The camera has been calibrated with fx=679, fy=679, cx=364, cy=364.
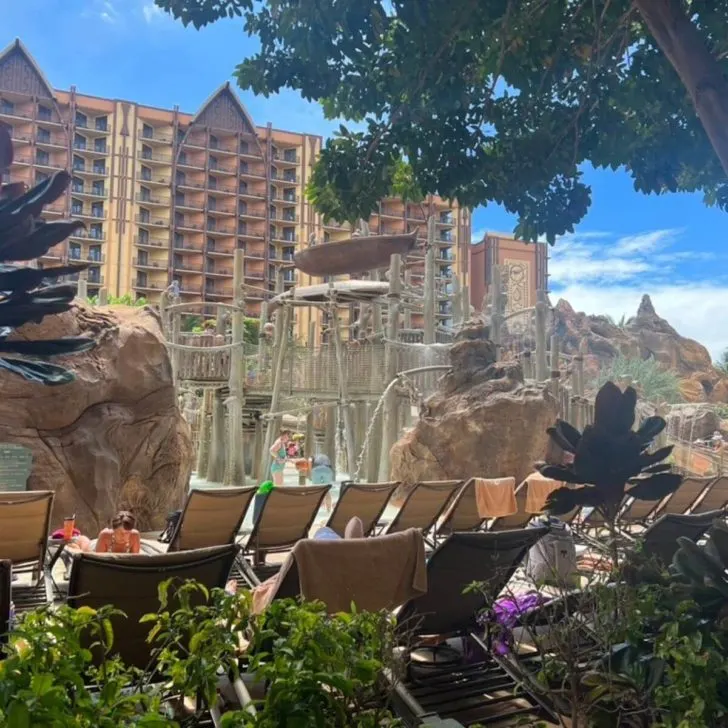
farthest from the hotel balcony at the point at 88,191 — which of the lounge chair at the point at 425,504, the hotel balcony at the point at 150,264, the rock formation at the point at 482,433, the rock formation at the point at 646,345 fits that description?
the lounge chair at the point at 425,504

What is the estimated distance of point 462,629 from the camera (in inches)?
122

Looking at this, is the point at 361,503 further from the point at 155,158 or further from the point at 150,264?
the point at 155,158

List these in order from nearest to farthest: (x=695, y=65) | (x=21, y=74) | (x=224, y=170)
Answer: (x=695, y=65) → (x=21, y=74) → (x=224, y=170)

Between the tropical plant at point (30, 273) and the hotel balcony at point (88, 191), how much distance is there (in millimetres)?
50029

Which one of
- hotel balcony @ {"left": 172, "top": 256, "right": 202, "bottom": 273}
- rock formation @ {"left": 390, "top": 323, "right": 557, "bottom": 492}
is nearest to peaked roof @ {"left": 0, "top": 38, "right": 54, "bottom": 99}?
hotel balcony @ {"left": 172, "top": 256, "right": 202, "bottom": 273}

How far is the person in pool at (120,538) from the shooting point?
4215 mm

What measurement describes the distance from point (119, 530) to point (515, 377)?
8.54m

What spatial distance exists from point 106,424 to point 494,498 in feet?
14.1

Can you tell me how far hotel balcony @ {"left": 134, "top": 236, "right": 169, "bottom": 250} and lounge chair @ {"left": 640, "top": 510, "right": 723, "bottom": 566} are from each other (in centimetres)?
→ 4846

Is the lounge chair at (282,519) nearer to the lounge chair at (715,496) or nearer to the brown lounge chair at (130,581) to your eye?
the brown lounge chair at (130,581)

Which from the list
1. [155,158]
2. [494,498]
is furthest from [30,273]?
[155,158]

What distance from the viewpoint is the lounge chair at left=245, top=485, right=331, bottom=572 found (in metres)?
4.74

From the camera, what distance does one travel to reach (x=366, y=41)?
3463mm

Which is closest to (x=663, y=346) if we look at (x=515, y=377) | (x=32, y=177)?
(x=515, y=377)
